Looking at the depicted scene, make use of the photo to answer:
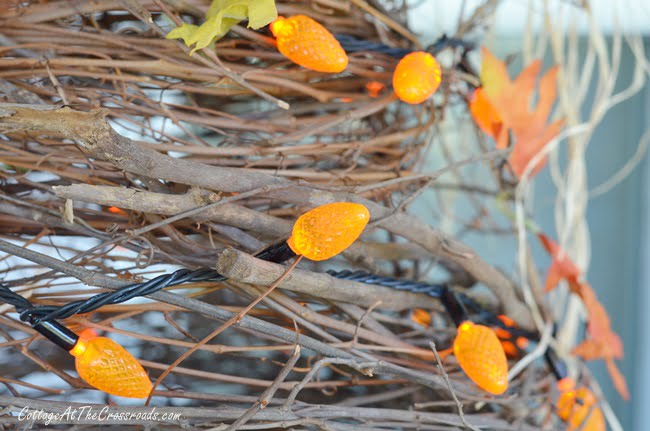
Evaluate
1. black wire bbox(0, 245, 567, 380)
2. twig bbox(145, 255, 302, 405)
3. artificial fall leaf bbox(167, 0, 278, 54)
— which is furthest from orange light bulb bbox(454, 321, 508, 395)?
artificial fall leaf bbox(167, 0, 278, 54)

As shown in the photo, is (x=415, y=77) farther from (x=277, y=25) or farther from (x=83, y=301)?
(x=83, y=301)

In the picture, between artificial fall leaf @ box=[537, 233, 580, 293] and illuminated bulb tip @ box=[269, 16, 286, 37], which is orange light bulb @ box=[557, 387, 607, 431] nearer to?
artificial fall leaf @ box=[537, 233, 580, 293]

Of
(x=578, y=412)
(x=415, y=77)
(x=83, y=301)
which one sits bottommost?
(x=578, y=412)

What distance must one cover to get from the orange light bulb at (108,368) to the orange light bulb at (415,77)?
9.2 inches

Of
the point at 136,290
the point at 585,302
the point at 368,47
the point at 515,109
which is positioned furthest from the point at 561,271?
the point at 136,290

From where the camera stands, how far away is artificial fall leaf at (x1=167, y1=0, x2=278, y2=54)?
1.21ft

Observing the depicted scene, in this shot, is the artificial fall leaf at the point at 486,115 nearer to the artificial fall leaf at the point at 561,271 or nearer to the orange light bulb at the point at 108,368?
the artificial fall leaf at the point at 561,271

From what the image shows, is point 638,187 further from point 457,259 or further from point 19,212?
point 19,212

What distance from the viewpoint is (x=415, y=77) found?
16.6 inches

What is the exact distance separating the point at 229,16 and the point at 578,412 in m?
0.39

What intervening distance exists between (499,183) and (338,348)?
0.25 metres

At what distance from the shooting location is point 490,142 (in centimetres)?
93

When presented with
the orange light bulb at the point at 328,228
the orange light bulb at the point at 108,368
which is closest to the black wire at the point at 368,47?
the orange light bulb at the point at 328,228

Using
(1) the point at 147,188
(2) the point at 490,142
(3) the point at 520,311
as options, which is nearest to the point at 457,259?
(3) the point at 520,311
